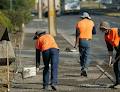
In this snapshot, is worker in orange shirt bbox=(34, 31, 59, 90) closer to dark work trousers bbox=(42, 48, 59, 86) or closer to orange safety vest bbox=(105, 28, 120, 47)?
dark work trousers bbox=(42, 48, 59, 86)

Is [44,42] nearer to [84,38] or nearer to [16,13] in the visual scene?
[84,38]

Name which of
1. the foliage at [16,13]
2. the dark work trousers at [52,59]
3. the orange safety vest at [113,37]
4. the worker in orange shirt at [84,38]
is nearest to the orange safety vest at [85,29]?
the worker in orange shirt at [84,38]

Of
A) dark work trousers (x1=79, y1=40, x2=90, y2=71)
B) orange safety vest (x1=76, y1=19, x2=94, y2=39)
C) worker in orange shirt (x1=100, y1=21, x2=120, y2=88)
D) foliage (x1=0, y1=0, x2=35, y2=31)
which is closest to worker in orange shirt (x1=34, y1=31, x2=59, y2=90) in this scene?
worker in orange shirt (x1=100, y1=21, x2=120, y2=88)

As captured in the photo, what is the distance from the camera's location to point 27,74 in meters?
14.9

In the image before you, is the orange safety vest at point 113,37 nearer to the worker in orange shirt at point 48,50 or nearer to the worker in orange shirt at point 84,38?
the worker in orange shirt at point 48,50

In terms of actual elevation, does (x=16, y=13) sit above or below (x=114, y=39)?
below

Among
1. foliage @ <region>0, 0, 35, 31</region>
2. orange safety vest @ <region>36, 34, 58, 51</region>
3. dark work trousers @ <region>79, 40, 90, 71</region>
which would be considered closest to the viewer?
orange safety vest @ <region>36, 34, 58, 51</region>

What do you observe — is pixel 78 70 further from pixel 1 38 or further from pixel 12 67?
pixel 1 38

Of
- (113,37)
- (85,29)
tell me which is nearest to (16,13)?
(85,29)

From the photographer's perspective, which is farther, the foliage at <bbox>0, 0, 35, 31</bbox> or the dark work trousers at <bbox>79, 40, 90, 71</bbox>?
the foliage at <bbox>0, 0, 35, 31</bbox>

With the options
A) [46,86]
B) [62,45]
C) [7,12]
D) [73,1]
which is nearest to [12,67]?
[46,86]

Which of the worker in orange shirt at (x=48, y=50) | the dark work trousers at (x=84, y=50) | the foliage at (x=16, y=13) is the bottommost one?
the foliage at (x=16, y=13)

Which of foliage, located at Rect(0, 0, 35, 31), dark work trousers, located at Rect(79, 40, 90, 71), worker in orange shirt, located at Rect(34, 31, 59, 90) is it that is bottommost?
foliage, located at Rect(0, 0, 35, 31)

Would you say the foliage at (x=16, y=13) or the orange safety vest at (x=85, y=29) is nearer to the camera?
the orange safety vest at (x=85, y=29)
